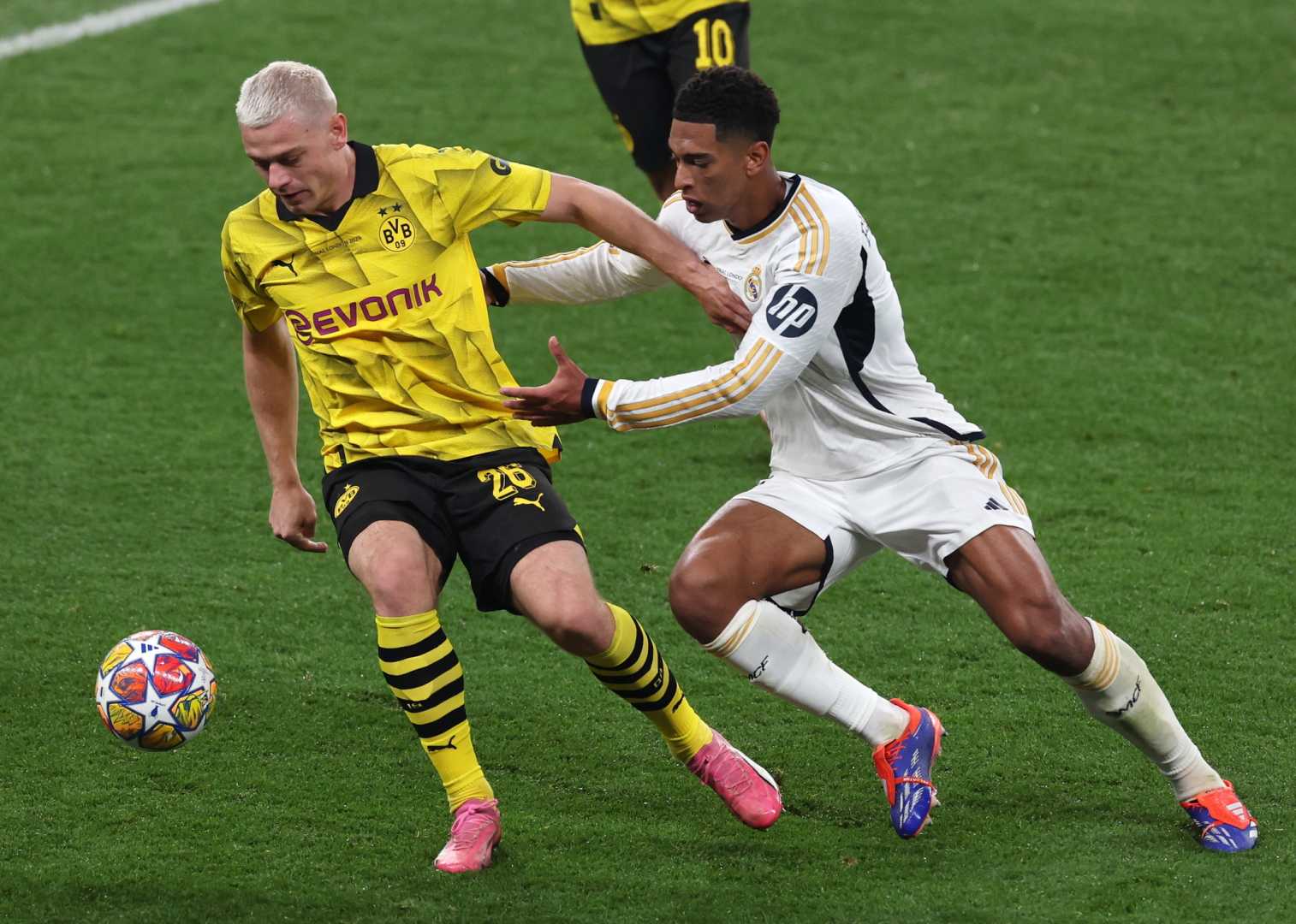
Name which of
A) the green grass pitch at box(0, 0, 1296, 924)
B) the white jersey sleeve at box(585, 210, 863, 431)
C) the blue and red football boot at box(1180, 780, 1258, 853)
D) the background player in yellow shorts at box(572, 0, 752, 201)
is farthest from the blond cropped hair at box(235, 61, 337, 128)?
the background player in yellow shorts at box(572, 0, 752, 201)

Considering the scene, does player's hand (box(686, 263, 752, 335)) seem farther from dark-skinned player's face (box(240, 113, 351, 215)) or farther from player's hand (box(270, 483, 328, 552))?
player's hand (box(270, 483, 328, 552))

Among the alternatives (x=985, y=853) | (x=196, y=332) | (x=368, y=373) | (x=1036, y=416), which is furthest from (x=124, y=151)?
(x=985, y=853)

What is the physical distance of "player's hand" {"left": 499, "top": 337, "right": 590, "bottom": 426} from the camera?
4.27m

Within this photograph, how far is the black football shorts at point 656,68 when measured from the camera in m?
7.45

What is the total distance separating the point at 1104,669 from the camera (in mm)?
4355

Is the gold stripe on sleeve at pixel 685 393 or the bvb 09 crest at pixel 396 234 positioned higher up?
the bvb 09 crest at pixel 396 234

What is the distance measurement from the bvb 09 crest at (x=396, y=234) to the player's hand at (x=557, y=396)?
20.7 inches

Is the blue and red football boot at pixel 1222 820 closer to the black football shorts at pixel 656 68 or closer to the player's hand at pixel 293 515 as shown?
the player's hand at pixel 293 515

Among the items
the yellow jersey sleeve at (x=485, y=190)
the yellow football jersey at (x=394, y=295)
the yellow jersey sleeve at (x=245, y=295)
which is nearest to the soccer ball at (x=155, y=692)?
the yellow football jersey at (x=394, y=295)

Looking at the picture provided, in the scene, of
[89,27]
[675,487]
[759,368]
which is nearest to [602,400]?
[759,368]

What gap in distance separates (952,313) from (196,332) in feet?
11.7

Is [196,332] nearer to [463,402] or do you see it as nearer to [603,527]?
[603,527]

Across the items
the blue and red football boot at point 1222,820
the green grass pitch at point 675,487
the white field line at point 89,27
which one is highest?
the blue and red football boot at point 1222,820

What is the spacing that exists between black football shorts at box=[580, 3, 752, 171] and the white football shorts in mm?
3239
